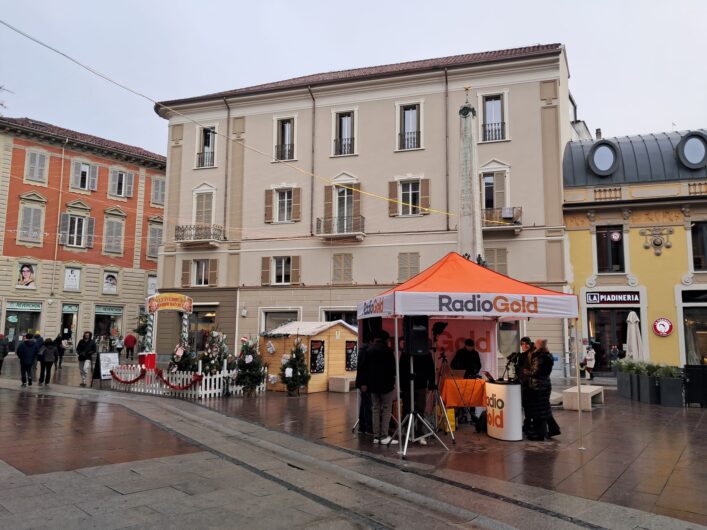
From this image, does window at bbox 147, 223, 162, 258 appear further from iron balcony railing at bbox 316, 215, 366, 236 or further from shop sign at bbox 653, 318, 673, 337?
shop sign at bbox 653, 318, 673, 337

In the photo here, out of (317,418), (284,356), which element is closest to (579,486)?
(317,418)

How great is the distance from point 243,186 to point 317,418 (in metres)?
21.0

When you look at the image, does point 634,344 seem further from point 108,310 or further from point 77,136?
point 77,136

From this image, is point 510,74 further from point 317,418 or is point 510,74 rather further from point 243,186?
point 317,418

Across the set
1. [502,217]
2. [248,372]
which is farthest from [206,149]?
[248,372]

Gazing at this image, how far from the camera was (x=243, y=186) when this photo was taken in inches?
1195

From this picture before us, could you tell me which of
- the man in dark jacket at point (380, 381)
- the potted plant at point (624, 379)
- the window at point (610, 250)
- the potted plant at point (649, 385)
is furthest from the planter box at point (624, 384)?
the window at point (610, 250)

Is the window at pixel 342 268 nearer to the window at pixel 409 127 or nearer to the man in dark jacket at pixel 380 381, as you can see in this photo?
the window at pixel 409 127

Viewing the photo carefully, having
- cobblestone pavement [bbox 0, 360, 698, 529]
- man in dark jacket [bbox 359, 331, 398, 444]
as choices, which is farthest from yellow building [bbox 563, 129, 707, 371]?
cobblestone pavement [bbox 0, 360, 698, 529]

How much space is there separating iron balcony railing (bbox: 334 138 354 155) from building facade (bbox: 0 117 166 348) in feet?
61.5

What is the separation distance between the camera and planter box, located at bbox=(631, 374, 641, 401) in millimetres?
14664

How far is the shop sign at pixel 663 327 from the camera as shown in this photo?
2412 centimetres

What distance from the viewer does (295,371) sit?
1527 cm

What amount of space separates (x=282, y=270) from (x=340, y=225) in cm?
396
